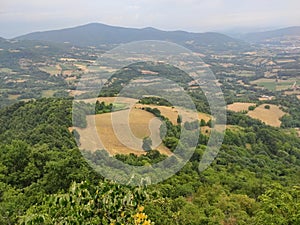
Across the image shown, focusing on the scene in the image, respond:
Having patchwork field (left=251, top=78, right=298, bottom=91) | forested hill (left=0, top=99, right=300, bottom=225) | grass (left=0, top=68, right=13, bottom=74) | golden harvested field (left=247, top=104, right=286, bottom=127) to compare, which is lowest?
grass (left=0, top=68, right=13, bottom=74)

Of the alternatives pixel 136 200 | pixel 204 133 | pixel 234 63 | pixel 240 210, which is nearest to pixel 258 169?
pixel 204 133

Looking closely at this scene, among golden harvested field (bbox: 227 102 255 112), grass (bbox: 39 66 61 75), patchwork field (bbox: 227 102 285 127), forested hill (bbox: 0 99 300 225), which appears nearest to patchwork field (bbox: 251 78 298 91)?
golden harvested field (bbox: 227 102 255 112)

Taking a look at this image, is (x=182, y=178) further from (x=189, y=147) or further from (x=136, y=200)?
(x=136, y=200)

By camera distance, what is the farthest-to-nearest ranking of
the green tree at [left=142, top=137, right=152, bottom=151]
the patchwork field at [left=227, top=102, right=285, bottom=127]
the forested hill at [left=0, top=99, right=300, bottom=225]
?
the patchwork field at [left=227, top=102, right=285, bottom=127] < the green tree at [left=142, top=137, right=152, bottom=151] < the forested hill at [left=0, top=99, right=300, bottom=225]

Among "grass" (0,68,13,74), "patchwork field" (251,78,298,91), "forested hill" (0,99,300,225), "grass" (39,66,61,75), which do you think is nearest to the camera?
"forested hill" (0,99,300,225)

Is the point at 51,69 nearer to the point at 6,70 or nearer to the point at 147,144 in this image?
the point at 6,70

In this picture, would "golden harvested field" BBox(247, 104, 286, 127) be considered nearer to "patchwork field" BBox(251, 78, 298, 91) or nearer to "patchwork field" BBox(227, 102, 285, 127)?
"patchwork field" BBox(227, 102, 285, 127)
